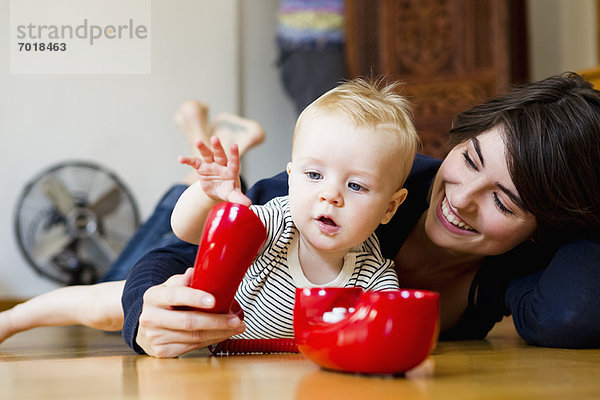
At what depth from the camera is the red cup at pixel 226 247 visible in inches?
33.6

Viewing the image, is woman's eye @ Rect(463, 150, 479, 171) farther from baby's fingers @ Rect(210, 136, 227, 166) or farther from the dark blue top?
baby's fingers @ Rect(210, 136, 227, 166)

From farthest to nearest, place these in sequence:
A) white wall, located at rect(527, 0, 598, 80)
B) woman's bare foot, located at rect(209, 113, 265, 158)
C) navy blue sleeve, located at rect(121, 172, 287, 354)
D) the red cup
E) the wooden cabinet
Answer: white wall, located at rect(527, 0, 598, 80) < the wooden cabinet < woman's bare foot, located at rect(209, 113, 265, 158) < navy blue sleeve, located at rect(121, 172, 287, 354) < the red cup

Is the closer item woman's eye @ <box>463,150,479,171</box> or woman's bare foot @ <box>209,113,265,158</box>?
woman's eye @ <box>463,150,479,171</box>

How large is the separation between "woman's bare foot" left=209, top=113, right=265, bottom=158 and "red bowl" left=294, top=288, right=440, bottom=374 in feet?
4.96

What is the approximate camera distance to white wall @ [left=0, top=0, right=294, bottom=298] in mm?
3316

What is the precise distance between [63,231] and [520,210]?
106 inches

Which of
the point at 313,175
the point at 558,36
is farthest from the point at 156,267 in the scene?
the point at 558,36

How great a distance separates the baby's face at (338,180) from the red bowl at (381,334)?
18cm

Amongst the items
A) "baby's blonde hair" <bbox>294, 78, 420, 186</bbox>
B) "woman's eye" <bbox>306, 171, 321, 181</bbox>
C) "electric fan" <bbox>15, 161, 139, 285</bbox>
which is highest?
"baby's blonde hair" <bbox>294, 78, 420, 186</bbox>

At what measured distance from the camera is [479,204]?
3.67ft

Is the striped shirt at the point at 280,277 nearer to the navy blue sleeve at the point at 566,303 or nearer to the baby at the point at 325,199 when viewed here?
the baby at the point at 325,199

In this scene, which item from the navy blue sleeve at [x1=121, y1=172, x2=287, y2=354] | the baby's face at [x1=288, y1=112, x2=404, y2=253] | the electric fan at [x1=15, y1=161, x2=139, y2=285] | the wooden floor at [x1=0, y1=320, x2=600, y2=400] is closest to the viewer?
the wooden floor at [x1=0, y1=320, x2=600, y2=400]

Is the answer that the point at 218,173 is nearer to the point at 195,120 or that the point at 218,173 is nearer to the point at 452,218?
the point at 452,218

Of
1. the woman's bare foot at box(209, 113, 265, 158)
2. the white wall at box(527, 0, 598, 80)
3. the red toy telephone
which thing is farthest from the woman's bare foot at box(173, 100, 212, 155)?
the white wall at box(527, 0, 598, 80)
